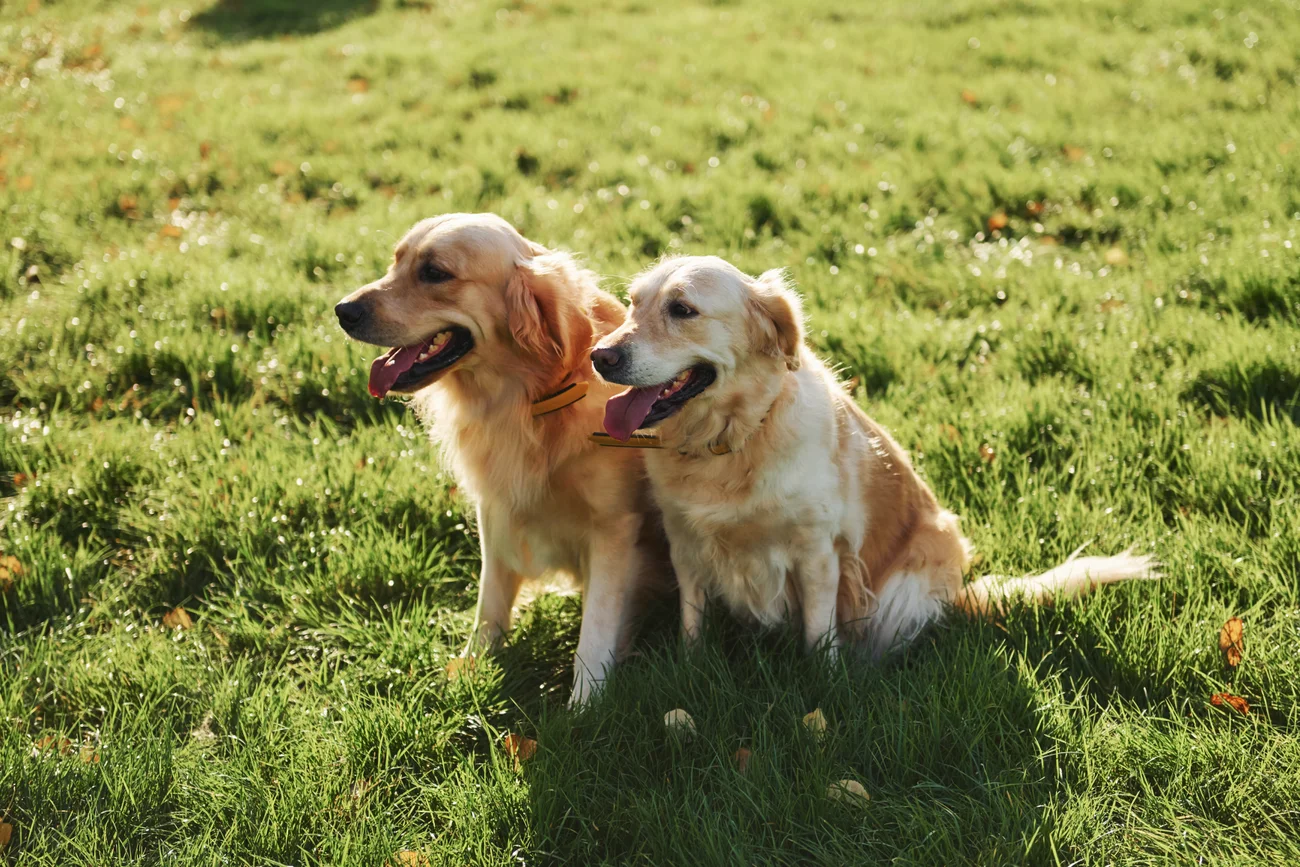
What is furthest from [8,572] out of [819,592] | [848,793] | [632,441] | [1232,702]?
[1232,702]

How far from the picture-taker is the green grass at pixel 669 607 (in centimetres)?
236

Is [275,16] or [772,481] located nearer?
[772,481]

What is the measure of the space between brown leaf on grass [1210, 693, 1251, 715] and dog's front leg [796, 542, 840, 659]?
3.21 feet

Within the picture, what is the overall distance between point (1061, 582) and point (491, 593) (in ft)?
5.80

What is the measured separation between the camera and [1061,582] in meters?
2.87

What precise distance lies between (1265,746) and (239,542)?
10.5ft

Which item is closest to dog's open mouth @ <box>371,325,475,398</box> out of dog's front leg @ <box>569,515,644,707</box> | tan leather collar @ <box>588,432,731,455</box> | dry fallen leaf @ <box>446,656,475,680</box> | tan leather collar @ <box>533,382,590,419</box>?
tan leather collar @ <box>533,382,590,419</box>

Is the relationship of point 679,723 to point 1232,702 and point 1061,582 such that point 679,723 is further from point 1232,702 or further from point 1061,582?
point 1232,702

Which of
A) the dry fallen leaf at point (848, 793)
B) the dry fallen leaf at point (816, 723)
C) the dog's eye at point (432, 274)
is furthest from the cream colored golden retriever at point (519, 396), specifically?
the dry fallen leaf at point (848, 793)

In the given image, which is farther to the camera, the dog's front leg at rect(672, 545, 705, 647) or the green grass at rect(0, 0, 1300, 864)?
the dog's front leg at rect(672, 545, 705, 647)

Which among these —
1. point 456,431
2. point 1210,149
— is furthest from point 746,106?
point 456,431

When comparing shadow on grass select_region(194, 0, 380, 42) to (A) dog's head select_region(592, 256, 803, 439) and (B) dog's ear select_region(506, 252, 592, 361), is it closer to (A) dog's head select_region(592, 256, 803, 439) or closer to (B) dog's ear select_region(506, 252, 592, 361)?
(B) dog's ear select_region(506, 252, 592, 361)

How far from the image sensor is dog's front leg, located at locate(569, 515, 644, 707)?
2914mm

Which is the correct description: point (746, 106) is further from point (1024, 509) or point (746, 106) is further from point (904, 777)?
point (904, 777)
